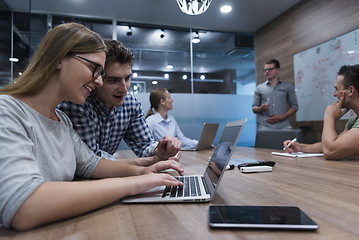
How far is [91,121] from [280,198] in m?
0.89

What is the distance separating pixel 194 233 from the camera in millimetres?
456

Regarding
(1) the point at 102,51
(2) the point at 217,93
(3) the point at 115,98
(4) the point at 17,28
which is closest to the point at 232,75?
(2) the point at 217,93

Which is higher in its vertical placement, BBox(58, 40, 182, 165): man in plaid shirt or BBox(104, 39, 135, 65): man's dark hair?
BBox(104, 39, 135, 65): man's dark hair

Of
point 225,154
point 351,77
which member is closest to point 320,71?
point 351,77

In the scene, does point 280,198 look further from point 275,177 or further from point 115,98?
point 115,98

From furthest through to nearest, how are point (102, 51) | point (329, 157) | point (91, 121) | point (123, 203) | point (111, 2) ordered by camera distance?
point (111, 2), point (329, 157), point (91, 121), point (102, 51), point (123, 203)

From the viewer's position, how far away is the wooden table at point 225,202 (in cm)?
45

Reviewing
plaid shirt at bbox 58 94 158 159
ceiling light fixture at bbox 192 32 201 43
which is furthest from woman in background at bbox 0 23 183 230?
ceiling light fixture at bbox 192 32 201 43

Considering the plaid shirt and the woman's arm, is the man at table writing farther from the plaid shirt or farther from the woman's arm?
the woman's arm

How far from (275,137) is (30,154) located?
7.10 feet

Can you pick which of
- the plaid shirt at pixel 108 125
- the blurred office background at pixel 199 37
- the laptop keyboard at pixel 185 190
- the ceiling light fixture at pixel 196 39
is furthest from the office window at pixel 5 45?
the ceiling light fixture at pixel 196 39

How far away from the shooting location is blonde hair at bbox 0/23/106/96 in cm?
74

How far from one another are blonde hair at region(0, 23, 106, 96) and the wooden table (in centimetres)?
42

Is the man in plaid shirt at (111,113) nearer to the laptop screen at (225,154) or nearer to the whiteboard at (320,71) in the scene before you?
the laptop screen at (225,154)
